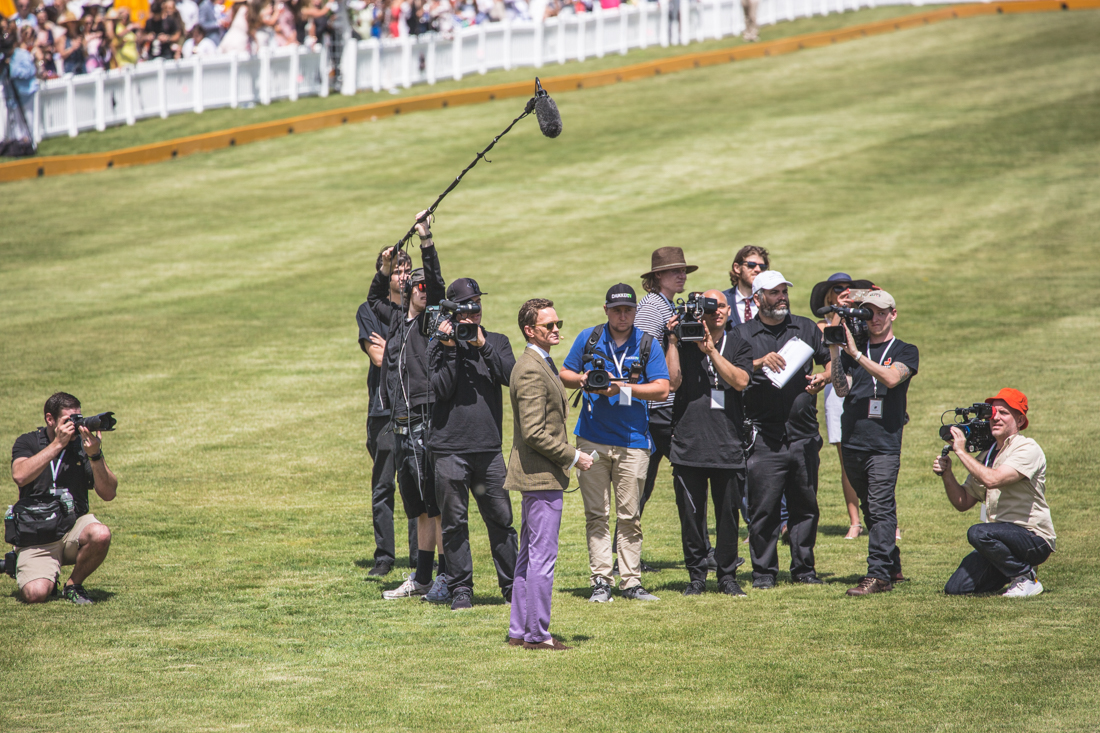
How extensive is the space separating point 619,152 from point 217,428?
1593 cm

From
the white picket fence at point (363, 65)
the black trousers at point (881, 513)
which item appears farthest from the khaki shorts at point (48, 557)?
the white picket fence at point (363, 65)

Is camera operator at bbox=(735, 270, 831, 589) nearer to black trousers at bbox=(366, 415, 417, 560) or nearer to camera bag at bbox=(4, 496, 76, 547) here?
black trousers at bbox=(366, 415, 417, 560)

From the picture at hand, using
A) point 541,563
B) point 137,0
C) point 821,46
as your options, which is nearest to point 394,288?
point 541,563

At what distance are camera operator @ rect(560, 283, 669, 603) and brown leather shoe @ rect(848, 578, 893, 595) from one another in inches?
60.4

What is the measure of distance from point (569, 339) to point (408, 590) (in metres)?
8.79

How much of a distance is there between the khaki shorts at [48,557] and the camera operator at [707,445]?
4.60 m

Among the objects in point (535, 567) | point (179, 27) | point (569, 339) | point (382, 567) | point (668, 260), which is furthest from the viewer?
point (179, 27)

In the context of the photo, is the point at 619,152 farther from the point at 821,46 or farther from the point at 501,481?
the point at 501,481

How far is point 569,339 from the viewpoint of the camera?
1789cm

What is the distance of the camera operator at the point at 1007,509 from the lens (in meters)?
8.84

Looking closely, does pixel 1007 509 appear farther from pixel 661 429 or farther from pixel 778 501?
pixel 661 429

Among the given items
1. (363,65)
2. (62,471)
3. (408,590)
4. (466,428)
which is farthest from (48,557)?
(363,65)

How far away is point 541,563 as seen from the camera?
313 inches

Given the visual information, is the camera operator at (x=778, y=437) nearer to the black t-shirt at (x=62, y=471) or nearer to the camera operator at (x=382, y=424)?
the camera operator at (x=382, y=424)
